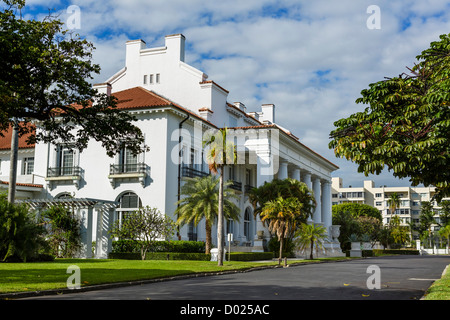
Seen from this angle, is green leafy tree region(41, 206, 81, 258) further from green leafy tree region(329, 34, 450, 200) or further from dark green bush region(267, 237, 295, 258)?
green leafy tree region(329, 34, 450, 200)

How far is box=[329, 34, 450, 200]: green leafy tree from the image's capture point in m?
9.64

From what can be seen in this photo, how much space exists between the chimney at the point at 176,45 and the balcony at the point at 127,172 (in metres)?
12.3

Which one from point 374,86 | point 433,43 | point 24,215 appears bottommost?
point 24,215

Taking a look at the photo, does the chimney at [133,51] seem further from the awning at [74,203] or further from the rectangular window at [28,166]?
the awning at [74,203]

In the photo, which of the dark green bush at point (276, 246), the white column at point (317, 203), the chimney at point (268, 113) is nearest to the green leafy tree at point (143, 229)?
the dark green bush at point (276, 246)

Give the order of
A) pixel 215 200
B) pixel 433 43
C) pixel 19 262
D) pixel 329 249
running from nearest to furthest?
pixel 433 43
pixel 19 262
pixel 215 200
pixel 329 249

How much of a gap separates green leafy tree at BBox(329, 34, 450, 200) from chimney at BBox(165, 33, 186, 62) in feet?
118

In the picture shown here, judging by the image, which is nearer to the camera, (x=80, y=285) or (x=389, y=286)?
(x=80, y=285)

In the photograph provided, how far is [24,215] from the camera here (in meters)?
25.1

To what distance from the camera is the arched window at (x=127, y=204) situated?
37938mm

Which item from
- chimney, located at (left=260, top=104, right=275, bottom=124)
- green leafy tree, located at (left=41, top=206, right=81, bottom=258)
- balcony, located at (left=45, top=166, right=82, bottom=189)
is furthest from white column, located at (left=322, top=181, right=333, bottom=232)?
green leafy tree, located at (left=41, top=206, right=81, bottom=258)
